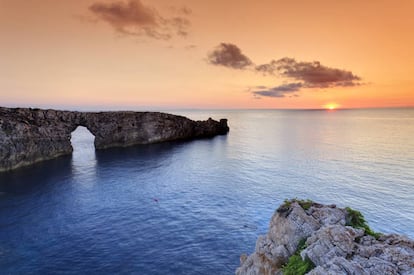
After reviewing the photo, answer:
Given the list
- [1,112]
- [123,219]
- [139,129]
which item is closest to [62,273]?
[123,219]

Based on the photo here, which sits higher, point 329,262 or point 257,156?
point 329,262

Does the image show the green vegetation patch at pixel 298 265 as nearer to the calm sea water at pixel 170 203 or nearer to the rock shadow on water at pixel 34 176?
the calm sea water at pixel 170 203

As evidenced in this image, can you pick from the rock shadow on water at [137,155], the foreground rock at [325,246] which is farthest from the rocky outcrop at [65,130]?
the foreground rock at [325,246]

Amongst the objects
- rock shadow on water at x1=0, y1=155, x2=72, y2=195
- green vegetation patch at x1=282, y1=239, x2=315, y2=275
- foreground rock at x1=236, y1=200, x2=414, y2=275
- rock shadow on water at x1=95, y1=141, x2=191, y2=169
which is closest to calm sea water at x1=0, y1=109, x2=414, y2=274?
rock shadow on water at x1=0, y1=155, x2=72, y2=195

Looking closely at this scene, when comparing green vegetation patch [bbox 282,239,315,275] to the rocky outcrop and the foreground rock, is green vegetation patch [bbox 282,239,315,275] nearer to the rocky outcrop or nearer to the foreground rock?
the foreground rock

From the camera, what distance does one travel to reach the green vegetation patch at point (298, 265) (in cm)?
1531

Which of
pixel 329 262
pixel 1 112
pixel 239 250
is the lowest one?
pixel 239 250

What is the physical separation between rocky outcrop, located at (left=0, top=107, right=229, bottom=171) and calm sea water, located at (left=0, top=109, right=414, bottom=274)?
645 cm

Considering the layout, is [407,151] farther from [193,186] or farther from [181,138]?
[181,138]

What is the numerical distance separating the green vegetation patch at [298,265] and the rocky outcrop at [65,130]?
8933cm

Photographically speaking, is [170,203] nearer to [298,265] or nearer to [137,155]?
[298,265]

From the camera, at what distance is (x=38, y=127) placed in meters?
92.2

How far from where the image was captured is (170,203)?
56062mm

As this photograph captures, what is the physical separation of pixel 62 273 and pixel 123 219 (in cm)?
1563
